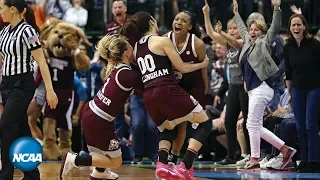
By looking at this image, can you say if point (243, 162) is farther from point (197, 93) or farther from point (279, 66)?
point (197, 93)

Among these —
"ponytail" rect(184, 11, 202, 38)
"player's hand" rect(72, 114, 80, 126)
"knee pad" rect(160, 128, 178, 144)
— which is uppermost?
"ponytail" rect(184, 11, 202, 38)

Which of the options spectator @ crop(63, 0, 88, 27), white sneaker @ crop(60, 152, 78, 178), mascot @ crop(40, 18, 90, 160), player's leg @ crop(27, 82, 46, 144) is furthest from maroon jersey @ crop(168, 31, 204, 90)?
spectator @ crop(63, 0, 88, 27)

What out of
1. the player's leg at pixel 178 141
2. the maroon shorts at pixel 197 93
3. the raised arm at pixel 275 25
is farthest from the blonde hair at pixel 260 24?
the player's leg at pixel 178 141

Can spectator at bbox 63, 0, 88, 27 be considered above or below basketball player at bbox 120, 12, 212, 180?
above

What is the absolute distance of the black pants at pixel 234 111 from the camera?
10555 millimetres

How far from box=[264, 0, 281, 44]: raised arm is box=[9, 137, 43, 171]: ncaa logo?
3.74 metres

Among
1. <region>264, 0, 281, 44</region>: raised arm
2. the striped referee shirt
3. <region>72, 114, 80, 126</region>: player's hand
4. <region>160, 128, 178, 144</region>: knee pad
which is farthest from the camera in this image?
<region>72, 114, 80, 126</region>: player's hand

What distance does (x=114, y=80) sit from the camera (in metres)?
7.72

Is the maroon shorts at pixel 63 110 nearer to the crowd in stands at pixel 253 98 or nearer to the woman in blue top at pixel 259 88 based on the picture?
the crowd in stands at pixel 253 98

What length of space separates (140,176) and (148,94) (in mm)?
1379

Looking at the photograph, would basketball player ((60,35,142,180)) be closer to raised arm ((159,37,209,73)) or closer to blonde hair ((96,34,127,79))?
blonde hair ((96,34,127,79))

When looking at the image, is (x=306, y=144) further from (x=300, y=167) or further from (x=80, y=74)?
(x=80, y=74)

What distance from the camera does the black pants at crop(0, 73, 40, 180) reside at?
24.0ft

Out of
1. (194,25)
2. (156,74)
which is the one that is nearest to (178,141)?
(156,74)
